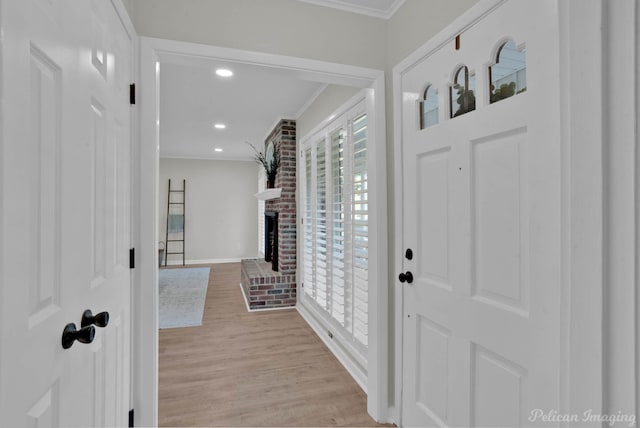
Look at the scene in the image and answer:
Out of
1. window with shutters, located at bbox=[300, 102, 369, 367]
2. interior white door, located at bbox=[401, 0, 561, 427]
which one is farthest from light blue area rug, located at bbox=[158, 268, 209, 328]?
interior white door, located at bbox=[401, 0, 561, 427]

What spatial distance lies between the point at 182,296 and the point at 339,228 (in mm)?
3171

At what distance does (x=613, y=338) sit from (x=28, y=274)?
46.9 inches

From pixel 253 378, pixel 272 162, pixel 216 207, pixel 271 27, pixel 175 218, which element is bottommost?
pixel 253 378

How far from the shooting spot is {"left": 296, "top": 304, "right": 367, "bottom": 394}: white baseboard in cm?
238

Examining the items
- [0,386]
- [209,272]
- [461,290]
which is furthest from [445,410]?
[209,272]

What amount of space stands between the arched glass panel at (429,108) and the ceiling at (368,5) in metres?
0.65

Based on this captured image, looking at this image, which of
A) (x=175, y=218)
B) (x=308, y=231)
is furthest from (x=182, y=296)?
(x=175, y=218)

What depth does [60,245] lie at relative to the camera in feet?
2.60

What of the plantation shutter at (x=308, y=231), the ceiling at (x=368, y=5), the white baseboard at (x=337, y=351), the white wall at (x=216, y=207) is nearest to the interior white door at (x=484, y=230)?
the ceiling at (x=368, y=5)

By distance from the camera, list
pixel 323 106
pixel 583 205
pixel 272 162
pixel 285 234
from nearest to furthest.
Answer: pixel 583 205 → pixel 323 106 → pixel 285 234 → pixel 272 162

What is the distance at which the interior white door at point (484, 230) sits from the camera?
102 cm

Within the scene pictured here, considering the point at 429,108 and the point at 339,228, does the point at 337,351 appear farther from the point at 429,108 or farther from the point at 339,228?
the point at 429,108

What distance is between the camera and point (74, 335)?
0.80 meters

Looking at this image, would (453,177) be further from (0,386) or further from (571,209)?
(0,386)
